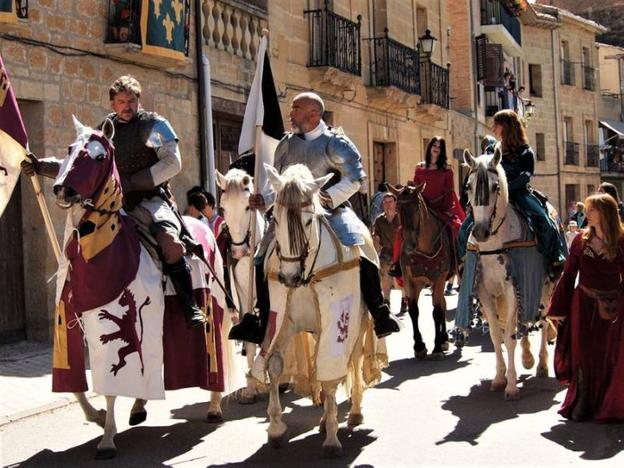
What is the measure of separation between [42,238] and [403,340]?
4.43 meters

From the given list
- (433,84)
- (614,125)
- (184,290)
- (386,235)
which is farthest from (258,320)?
(614,125)

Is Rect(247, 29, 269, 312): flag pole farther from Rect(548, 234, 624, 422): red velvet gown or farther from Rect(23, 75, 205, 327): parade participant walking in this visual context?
Rect(548, 234, 624, 422): red velvet gown

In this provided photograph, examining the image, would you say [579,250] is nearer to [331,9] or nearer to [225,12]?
[225,12]

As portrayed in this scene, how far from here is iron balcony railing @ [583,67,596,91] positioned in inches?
1903

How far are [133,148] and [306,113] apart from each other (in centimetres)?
125

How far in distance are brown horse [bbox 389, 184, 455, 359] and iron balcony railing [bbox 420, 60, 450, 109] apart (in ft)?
47.3

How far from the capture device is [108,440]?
632 cm

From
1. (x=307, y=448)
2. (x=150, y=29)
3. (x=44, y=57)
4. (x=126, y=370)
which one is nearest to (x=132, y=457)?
(x=126, y=370)

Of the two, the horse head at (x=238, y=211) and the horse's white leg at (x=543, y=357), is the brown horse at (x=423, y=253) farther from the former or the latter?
the horse head at (x=238, y=211)

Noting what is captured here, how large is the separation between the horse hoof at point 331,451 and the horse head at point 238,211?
2.64 m

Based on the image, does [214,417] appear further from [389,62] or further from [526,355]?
[389,62]

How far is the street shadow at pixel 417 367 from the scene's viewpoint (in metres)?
8.98

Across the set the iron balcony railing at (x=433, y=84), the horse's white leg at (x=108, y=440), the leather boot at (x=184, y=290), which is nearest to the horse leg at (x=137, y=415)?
the horse's white leg at (x=108, y=440)

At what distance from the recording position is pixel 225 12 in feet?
50.9
